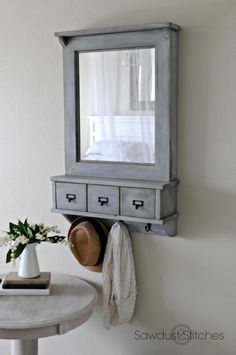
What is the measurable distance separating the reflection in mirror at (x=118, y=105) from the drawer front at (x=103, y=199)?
164 millimetres

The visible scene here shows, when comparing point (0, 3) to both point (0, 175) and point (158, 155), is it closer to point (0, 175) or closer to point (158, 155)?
point (0, 175)

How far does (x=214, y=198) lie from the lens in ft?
7.33

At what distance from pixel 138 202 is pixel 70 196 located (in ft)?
1.19

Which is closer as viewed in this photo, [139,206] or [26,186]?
[139,206]

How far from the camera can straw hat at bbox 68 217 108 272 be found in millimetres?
2408

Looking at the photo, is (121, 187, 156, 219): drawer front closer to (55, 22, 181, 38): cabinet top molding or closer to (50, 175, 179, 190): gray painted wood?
(50, 175, 179, 190): gray painted wood

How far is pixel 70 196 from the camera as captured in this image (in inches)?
94.0

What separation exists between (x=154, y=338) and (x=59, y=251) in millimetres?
656

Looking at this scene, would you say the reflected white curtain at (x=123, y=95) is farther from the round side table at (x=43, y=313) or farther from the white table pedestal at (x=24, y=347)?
the white table pedestal at (x=24, y=347)

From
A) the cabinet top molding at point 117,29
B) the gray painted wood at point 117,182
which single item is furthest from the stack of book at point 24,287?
the cabinet top molding at point 117,29

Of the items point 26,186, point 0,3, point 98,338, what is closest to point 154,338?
point 98,338

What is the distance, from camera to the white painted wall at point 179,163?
86.0 inches

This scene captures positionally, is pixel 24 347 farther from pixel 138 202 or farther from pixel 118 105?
pixel 118 105

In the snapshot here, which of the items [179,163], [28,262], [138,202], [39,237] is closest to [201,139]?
[179,163]
